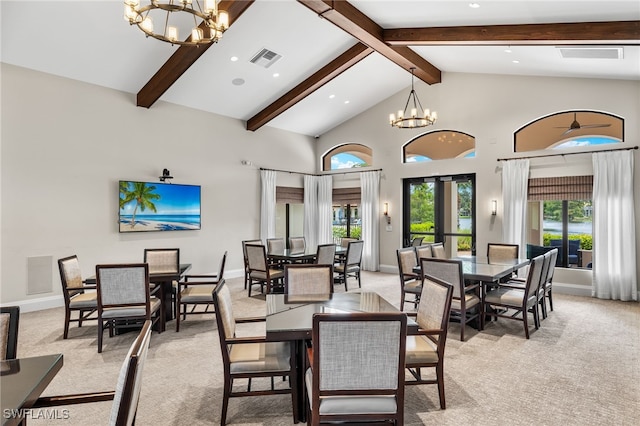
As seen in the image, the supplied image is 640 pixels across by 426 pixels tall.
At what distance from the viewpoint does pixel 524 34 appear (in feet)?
15.3

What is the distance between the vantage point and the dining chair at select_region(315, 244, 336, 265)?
239 inches

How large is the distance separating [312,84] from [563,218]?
209 inches

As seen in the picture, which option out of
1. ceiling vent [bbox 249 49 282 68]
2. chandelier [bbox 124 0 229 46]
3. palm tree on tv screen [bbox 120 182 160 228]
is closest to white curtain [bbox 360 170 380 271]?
ceiling vent [bbox 249 49 282 68]

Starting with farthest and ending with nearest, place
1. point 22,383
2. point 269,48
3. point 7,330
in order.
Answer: point 269,48 < point 7,330 < point 22,383

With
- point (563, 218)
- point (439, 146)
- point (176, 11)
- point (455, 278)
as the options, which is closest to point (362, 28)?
point (176, 11)

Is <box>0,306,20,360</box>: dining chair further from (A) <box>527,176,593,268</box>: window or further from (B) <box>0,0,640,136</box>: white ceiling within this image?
(A) <box>527,176,593,268</box>: window

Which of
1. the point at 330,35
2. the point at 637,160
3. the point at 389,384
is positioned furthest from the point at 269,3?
the point at 637,160

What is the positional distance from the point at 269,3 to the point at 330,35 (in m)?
1.34

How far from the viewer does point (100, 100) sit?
6086 millimetres

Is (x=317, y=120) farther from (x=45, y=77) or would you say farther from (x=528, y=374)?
(x=528, y=374)

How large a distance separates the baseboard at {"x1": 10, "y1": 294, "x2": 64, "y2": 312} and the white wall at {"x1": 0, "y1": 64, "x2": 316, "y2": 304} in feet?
0.15

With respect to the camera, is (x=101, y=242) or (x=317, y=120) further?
(x=317, y=120)

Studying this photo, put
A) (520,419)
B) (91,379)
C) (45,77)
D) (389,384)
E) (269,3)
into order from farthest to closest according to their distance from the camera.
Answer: (45,77)
(269,3)
(91,379)
(520,419)
(389,384)

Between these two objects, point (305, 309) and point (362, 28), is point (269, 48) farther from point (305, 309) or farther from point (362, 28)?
point (305, 309)
